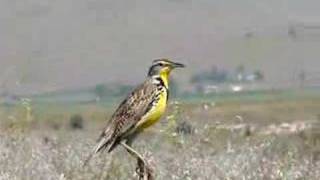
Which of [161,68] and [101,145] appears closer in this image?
[101,145]

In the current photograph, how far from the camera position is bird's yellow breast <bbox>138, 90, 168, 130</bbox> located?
11070 mm

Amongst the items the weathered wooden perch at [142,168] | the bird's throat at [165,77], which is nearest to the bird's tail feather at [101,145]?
the weathered wooden perch at [142,168]

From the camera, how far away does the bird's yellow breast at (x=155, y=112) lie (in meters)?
11.1

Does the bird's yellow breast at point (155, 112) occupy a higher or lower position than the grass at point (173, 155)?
higher

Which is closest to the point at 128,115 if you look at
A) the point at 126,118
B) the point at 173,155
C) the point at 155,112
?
the point at 126,118

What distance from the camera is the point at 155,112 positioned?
1106 centimetres

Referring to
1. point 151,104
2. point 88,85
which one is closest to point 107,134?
point 151,104

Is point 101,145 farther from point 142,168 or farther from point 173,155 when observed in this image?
point 173,155

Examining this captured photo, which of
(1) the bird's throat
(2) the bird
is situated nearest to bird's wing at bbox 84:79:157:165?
(2) the bird

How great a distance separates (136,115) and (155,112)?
0.59 feet

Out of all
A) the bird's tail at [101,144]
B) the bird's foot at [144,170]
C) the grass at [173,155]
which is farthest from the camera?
the grass at [173,155]

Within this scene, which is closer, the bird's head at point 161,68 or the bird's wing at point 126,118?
the bird's wing at point 126,118

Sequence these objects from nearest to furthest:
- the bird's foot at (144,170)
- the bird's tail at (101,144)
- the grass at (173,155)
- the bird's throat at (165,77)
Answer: the bird's foot at (144,170)
the bird's tail at (101,144)
the bird's throat at (165,77)
the grass at (173,155)

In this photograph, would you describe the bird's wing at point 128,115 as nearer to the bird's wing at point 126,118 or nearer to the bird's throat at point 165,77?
the bird's wing at point 126,118
